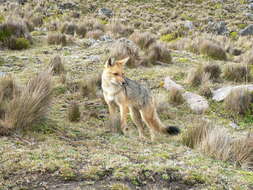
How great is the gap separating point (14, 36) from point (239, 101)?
8.28 meters

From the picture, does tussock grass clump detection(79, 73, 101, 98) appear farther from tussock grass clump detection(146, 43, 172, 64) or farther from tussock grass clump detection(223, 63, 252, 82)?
tussock grass clump detection(223, 63, 252, 82)

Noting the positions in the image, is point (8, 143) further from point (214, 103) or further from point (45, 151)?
point (214, 103)

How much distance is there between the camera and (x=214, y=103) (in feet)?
28.2

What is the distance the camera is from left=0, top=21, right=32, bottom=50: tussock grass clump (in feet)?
36.4

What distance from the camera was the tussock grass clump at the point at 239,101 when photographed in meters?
8.13

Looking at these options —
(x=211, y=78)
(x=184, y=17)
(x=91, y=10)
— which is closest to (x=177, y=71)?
(x=211, y=78)

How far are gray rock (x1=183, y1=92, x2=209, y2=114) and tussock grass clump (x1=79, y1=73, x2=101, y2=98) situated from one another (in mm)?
2452

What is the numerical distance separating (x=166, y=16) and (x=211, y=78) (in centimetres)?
2664

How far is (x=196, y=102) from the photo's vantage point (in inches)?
326

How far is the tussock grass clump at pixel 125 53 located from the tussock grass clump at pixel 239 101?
11.5 feet

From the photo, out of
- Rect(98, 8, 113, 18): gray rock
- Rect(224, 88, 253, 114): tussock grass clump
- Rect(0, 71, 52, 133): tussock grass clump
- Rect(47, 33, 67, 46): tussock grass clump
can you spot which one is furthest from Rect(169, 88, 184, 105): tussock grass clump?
Rect(98, 8, 113, 18): gray rock

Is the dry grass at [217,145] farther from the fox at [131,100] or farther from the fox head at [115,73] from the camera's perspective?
the fox head at [115,73]

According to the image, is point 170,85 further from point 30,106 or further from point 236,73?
point 30,106

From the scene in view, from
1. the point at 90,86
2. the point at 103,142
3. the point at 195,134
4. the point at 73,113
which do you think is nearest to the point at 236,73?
the point at 90,86
